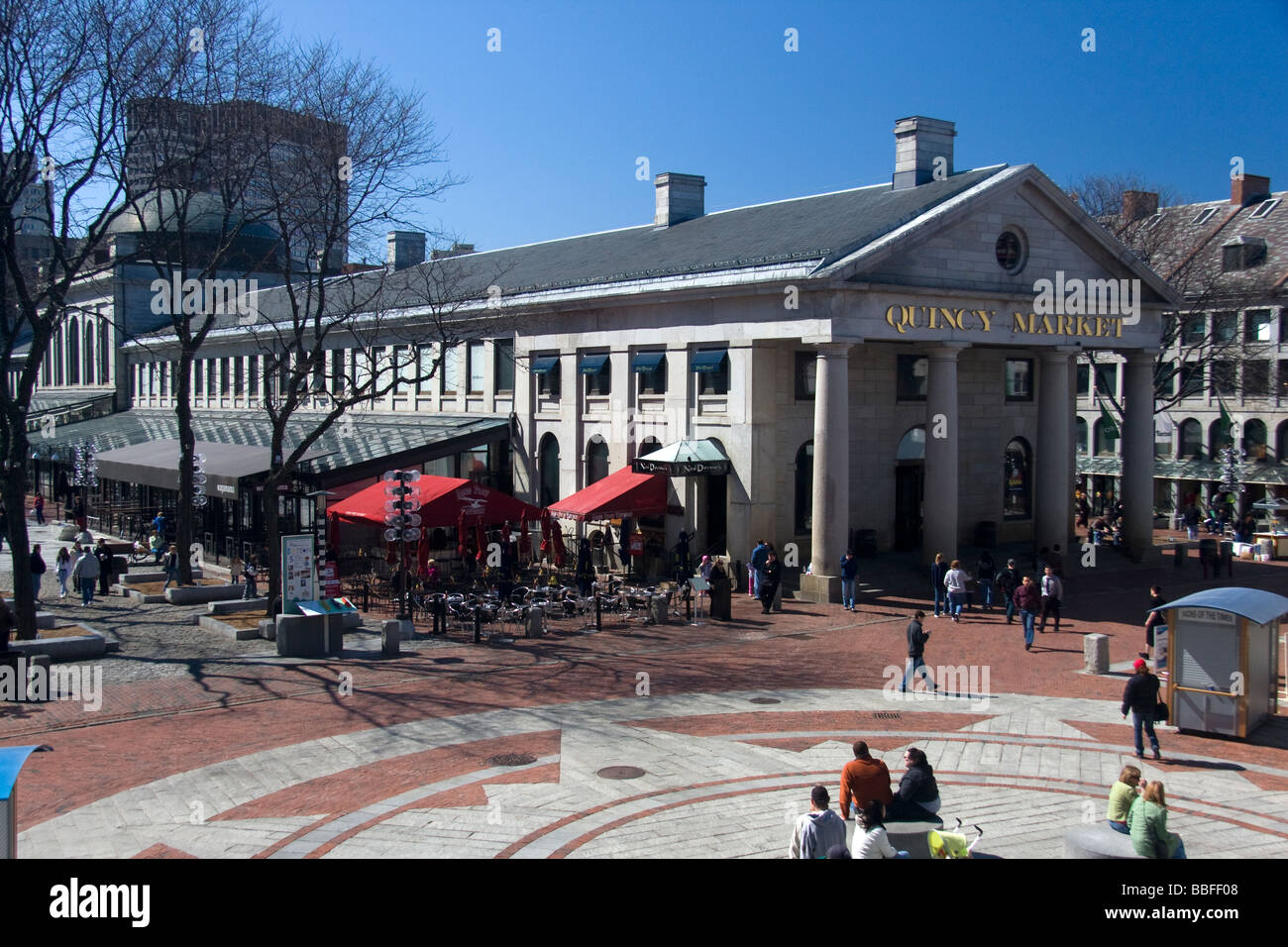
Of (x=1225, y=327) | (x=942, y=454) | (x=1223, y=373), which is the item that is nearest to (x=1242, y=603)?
A: (x=942, y=454)

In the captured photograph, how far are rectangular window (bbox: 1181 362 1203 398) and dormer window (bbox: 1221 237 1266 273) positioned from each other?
5468 mm

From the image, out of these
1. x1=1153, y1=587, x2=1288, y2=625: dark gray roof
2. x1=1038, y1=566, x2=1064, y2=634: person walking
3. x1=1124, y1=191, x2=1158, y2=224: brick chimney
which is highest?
x1=1124, y1=191, x2=1158, y2=224: brick chimney

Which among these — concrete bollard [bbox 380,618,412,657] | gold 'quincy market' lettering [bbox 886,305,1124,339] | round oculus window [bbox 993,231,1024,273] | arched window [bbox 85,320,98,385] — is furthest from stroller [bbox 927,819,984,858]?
arched window [bbox 85,320,98,385]

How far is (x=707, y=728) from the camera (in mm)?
17031

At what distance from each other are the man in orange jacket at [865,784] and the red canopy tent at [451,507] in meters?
18.3

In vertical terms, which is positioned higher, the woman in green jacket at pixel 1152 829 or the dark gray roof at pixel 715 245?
the dark gray roof at pixel 715 245

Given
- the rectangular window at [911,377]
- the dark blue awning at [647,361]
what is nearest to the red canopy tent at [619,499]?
the dark blue awning at [647,361]

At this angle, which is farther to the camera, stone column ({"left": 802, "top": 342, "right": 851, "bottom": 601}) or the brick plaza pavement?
stone column ({"left": 802, "top": 342, "right": 851, "bottom": 601})

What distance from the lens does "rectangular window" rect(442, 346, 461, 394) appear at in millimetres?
44156

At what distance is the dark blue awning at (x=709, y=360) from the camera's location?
31.9 m

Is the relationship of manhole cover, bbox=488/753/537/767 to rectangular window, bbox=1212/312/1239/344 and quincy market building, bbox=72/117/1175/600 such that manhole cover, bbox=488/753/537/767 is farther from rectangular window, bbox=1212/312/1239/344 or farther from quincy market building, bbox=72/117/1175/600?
rectangular window, bbox=1212/312/1239/344

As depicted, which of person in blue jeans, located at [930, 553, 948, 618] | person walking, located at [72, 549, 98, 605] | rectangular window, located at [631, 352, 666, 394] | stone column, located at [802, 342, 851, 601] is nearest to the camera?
person in blue jeans, located at [930, 553, 948, 618]

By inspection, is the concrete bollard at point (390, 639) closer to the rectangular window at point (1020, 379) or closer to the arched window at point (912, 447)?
the arched window at point (912, 447)
